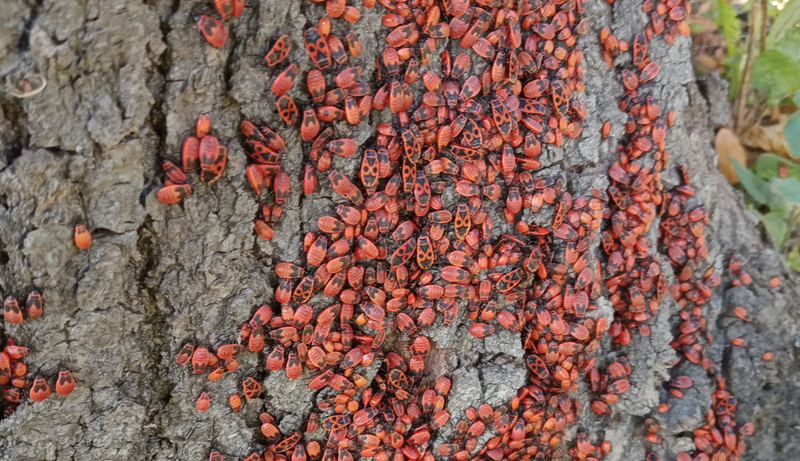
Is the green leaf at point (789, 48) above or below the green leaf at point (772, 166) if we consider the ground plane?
above

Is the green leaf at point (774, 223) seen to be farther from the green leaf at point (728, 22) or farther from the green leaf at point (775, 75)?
the green leaf at point (728, 22)

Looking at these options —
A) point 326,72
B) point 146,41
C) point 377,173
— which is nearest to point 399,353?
point 377,173

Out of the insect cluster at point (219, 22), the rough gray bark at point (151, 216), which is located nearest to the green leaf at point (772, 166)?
the rough gray bark at point (151, 216)

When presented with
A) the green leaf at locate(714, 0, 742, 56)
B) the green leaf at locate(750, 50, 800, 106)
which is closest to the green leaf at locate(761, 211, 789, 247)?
the green leaf at locate(750, 50, 800, 106)

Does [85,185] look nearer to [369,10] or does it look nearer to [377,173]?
[377,173]

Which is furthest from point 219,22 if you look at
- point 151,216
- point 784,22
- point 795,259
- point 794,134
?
point 795,259

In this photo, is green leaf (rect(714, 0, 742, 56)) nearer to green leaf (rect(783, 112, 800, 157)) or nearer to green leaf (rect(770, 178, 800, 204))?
green leaf (rect(783, 112, 800, 157))
